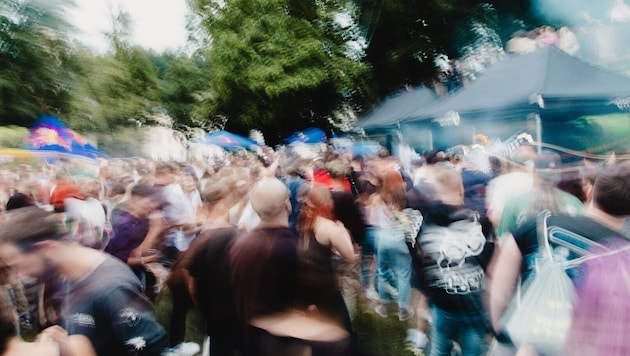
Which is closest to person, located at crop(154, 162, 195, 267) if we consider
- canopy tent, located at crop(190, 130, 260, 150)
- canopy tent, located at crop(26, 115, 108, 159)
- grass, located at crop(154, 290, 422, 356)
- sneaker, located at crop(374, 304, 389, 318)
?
grass, located at crop(154, 290, 422, 356)

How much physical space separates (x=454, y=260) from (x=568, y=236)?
996 millimetres

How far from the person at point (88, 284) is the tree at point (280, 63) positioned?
20.2 meters

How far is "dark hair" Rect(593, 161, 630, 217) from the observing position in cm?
223

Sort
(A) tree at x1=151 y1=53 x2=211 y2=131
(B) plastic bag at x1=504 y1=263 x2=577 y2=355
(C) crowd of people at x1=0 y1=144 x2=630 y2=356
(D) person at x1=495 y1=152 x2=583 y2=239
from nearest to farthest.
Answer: (C) crowd of people at x1=0 y1=144 x2=630 y2=356, (B) plastic bag at x1=504 y1=263 x2=577 y2=355, (D) person at x1=495 y1=152 x2=583 y2=239, (A) tree at x1=151 y1=53 x2=211 y2=131

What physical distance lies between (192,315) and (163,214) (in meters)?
1.75

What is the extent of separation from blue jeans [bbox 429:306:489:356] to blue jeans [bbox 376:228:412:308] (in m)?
1.74

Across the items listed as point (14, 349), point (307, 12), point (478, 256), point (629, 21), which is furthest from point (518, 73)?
point (307, 12)

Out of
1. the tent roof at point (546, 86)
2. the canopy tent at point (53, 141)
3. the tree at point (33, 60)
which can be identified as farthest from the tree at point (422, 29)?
the tree at point (33, 60)

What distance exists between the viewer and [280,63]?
73.7ft

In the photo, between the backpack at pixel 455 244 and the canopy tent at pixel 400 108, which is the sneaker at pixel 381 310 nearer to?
the backpack at pixel 455 244

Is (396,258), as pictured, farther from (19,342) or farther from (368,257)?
(19,342)

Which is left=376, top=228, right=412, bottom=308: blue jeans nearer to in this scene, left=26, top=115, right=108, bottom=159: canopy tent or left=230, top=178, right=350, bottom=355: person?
left=230, top=178, right=350, bottom=355: person

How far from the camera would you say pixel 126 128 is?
38375 mm

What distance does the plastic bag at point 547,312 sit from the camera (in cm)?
217
